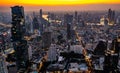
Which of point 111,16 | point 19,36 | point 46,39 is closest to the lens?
point 19,36

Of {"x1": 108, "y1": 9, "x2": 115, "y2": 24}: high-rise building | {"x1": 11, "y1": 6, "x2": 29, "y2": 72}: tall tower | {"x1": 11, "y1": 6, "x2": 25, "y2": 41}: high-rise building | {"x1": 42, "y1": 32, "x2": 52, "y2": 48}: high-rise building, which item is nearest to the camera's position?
{"x1": 11, "y1": 6, "x2": 29, "y2": 72}: tall tower

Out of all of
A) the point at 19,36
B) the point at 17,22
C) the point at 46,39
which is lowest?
the point at 46,39

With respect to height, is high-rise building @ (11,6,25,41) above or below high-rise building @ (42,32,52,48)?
above

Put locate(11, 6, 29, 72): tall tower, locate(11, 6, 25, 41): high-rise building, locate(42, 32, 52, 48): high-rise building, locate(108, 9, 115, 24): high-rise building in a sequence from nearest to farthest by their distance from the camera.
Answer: locate(11, 6, 29, 72): tall tower → locate(11, 6, 25, 41): high-rise building → locate(42, 32, 52, 48): high-rise building → locate(108, 9, 115, 24): high-rise building

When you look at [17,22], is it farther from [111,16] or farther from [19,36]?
[111,16]

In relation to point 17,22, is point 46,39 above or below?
below

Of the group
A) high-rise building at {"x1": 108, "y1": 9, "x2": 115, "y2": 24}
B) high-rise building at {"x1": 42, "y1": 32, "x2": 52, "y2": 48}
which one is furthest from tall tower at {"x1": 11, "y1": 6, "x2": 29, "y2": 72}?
A: high-rise building at {"x1": 108, "y1": 9, "x2": 115, "y2": 24}

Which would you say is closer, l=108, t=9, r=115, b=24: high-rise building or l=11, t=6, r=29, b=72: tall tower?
l=11, t=6, r=29, b=72: tall tower

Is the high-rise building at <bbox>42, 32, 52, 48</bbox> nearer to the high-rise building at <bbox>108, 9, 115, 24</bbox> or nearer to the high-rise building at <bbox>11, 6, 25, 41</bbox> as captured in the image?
the high-rise building at <bbox>11, 6, 25, 41</bbox>

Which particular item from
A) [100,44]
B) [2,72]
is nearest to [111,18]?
[100,44]

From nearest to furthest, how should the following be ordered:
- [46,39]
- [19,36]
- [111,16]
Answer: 1. [19,36]
2. [46,39]
3. [111,16]

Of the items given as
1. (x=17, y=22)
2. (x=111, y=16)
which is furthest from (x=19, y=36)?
(x=111, y=16)

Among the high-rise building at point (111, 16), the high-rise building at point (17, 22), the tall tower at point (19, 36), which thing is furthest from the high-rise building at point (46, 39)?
the high-rise building at point (111, 16)
